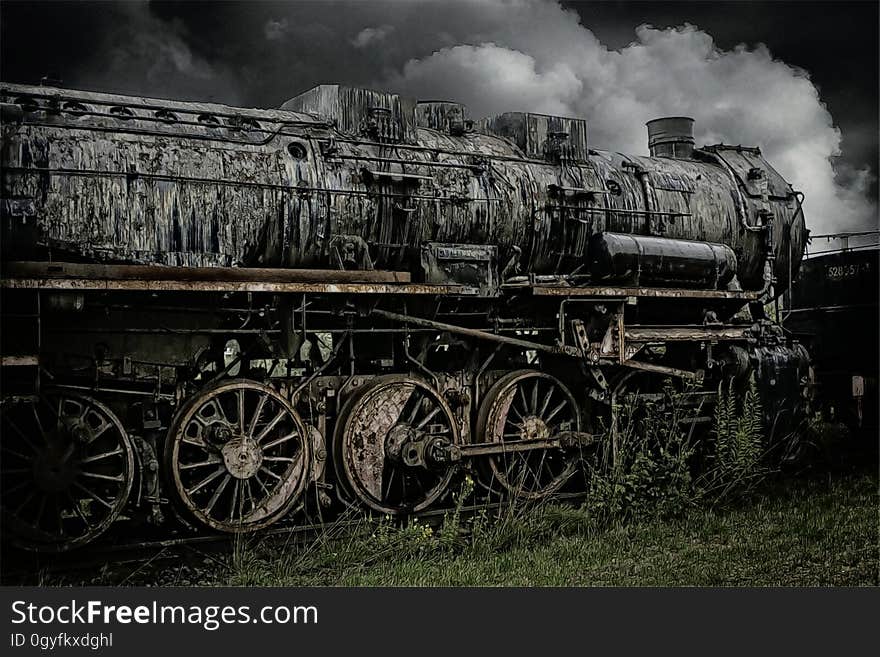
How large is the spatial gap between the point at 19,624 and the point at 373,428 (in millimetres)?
3252

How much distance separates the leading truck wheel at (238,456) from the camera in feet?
22.6

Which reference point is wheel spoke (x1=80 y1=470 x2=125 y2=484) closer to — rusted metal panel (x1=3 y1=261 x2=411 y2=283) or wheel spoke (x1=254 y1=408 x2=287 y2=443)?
wheel spoke (x1=254 y1=408 x2=287 y2=443)

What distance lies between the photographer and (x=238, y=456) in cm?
702

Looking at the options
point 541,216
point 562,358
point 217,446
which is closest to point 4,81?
point 217,446

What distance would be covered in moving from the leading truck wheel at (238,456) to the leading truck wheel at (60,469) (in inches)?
17.0

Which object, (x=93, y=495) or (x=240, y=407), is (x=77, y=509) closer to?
(x=93, y=495)

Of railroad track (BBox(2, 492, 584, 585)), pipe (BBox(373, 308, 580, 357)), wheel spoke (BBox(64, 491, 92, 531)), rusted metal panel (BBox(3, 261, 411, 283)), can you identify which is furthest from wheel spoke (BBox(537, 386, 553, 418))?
wheel spoke (BBox(64, 491, 92, 531))

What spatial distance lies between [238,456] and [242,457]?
0.10ft

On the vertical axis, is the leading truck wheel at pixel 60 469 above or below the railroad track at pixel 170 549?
above

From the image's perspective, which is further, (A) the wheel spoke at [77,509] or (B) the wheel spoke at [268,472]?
(B) the wheel spoke at [268,472]

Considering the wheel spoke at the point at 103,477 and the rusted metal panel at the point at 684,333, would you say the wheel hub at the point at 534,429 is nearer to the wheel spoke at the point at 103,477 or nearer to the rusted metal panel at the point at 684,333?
the rusted metal panel at the point at 684,333

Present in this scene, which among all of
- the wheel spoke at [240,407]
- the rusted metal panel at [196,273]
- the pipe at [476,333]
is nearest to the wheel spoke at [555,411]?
the pipe at [476,333]

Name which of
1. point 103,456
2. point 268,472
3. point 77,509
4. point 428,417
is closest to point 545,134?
point 428,417

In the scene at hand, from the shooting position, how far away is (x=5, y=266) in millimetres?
6086
